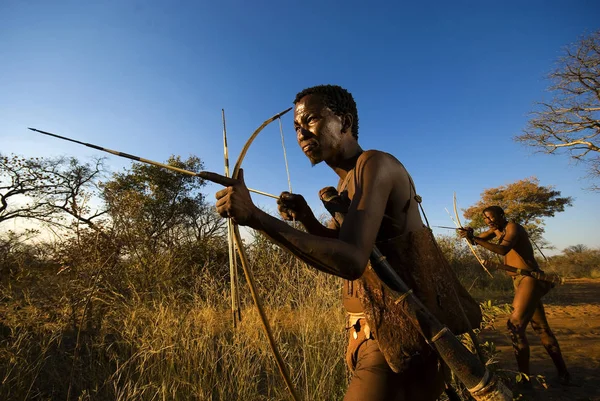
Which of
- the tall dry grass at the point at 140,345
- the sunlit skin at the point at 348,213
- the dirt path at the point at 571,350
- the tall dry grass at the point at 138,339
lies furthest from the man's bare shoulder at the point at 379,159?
the dirt path at the point at 571,350

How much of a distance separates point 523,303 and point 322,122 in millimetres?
3896

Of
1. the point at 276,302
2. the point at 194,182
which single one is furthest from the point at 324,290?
the point at 194,182

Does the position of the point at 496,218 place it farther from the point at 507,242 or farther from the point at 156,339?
the point at 156,339

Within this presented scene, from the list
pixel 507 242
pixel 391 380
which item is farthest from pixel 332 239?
pixel 507 242

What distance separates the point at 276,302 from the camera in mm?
4926

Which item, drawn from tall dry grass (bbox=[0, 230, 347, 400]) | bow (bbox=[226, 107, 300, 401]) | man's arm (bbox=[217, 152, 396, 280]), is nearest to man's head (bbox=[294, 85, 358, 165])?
bow (bbox=[226, 107, 300, 401])

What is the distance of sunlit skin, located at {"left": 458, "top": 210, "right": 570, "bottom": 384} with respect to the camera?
373 centimetres

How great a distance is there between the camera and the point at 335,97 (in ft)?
5.10

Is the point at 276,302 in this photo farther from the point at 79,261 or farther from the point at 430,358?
the point at 430,358

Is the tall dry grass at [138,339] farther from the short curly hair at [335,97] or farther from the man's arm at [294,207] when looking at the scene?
the short curly hair at [335,97]

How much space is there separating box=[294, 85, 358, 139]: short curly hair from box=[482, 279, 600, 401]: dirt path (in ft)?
13.4

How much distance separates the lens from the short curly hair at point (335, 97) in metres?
1.52

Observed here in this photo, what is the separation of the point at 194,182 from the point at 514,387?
15.8m

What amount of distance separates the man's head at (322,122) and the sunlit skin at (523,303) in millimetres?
3677
